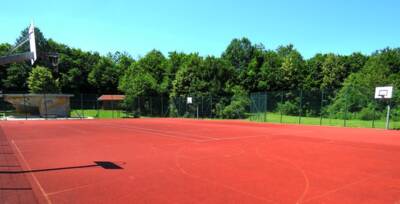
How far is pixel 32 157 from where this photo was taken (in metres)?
8.49

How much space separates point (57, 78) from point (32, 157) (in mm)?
51098

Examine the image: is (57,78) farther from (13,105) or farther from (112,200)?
(112,200)

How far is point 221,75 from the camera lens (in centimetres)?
4147

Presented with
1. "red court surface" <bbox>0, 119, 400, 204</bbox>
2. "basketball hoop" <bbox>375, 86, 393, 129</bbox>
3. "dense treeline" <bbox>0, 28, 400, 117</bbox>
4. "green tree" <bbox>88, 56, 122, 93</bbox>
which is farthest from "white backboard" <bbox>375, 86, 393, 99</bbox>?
"green tree" <bbox>88, 56, 122, 93</bbox>

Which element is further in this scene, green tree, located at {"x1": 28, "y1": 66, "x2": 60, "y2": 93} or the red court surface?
green tree, located at {"x1": 28, "y1": 66, "x2": 60, "y2": 93}

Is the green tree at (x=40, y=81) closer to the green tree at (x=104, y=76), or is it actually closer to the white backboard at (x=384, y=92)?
the green tree at (x=104, y=76)

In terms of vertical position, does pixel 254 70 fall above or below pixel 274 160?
above

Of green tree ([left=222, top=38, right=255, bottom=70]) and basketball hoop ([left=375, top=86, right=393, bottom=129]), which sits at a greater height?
green tree ([left=222, top=38, right=255, bottom=70])

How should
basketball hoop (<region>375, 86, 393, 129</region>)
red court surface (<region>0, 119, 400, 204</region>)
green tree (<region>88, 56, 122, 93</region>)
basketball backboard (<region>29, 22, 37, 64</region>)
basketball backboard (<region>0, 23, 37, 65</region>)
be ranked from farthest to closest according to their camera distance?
1. green tree (<region>88, 56, 122, 93</region>)
2. basketball hoop (<region>375, 86, 393, 129</region>)
3. basketball backboard (<region>29, 22, 37, 64</region>)
4. basketball backboard (<region>0, 23, 37, 65</region>)
5. red court surface (<region>0, 119, 400, 204</region>)

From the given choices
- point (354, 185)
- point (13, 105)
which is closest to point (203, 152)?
point (354, 185)

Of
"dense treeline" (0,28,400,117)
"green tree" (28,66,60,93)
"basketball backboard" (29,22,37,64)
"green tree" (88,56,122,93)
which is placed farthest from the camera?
"green tree" (88,56,122,93)

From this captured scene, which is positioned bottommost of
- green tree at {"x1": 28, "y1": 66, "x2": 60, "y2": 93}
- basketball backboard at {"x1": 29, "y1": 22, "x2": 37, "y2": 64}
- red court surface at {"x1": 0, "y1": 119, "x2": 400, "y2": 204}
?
red court surface at {"x1": 0, "y1": 119, "x2": 400, "y2": 204}

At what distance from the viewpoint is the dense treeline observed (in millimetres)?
37000

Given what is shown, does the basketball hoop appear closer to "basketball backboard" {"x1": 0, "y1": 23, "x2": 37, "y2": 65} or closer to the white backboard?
the white backboard
